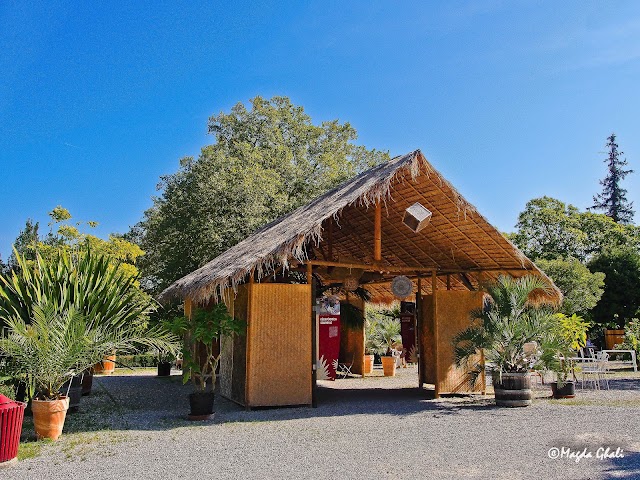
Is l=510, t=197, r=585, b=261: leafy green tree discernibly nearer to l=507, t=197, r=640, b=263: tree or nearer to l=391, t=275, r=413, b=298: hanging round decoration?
l=507, t=197, r=640, b=263: tree

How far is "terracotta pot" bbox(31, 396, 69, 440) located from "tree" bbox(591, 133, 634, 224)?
3664cm

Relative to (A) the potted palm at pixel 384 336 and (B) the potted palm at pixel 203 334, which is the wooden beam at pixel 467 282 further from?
(A) the potted palm at pixel 384 336

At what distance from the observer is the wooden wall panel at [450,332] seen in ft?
33.0

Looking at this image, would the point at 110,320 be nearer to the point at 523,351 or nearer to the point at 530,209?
the point at 523,351

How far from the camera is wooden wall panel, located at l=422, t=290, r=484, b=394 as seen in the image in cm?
1006

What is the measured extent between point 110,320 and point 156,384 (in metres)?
6.29

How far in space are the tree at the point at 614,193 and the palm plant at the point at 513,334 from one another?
3092 centimetres

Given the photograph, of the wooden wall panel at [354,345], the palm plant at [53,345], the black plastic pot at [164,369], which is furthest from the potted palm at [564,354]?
the black plastic pot at [164,369]

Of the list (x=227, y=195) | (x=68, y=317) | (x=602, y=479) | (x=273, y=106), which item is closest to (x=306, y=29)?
(x=68, y=317)

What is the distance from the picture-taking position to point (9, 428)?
5.07 metres

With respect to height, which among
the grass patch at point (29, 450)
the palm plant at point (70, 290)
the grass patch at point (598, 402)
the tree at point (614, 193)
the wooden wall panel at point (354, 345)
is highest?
the tree at point (614, 193)

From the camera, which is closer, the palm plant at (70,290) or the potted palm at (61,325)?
the potted palm at (61,325)

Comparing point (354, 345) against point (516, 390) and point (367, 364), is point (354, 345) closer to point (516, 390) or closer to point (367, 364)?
point (367, 364)

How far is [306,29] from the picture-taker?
869 cm
